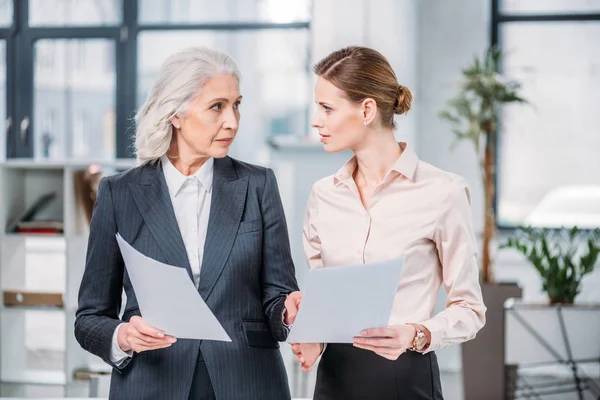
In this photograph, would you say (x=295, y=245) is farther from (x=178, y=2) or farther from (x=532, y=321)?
(x=178, y=2)

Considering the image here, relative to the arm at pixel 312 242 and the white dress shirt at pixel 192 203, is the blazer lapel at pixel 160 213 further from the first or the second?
the arm at pixel 312 242

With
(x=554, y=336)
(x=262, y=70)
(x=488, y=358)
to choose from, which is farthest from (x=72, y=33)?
(x=554, y=336)

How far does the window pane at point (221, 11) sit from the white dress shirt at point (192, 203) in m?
4.75

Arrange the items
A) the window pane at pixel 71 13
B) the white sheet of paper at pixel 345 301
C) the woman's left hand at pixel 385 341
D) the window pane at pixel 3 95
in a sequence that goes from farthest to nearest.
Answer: the window pane at pixel 3 95, the window pane at pixel 71 13, the woman's left hand at pixel 385 341, the white sheet of paper at pixel 345 301

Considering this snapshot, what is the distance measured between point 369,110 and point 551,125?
14.7 feet

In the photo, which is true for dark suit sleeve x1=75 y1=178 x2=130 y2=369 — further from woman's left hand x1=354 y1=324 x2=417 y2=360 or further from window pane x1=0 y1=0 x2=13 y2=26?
window pane x1=0 y1=0 x2=13 y2=26

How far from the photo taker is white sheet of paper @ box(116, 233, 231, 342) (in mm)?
1408

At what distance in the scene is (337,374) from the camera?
5.51 feet

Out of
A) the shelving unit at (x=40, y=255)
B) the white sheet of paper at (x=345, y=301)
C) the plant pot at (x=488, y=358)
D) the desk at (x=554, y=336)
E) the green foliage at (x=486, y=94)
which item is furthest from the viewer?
the green foliage at (x=486, y=94)

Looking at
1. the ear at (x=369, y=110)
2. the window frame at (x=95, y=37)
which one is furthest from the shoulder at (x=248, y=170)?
the window frame at (x=95, y=37)

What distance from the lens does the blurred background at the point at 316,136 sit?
418 cm

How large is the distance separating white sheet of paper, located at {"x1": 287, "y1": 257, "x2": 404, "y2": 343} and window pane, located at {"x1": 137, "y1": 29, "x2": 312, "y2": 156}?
493 cm

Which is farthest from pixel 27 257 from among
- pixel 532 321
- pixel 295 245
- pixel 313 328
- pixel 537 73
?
pixel 537 73

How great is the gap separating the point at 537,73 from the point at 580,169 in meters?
0.73
